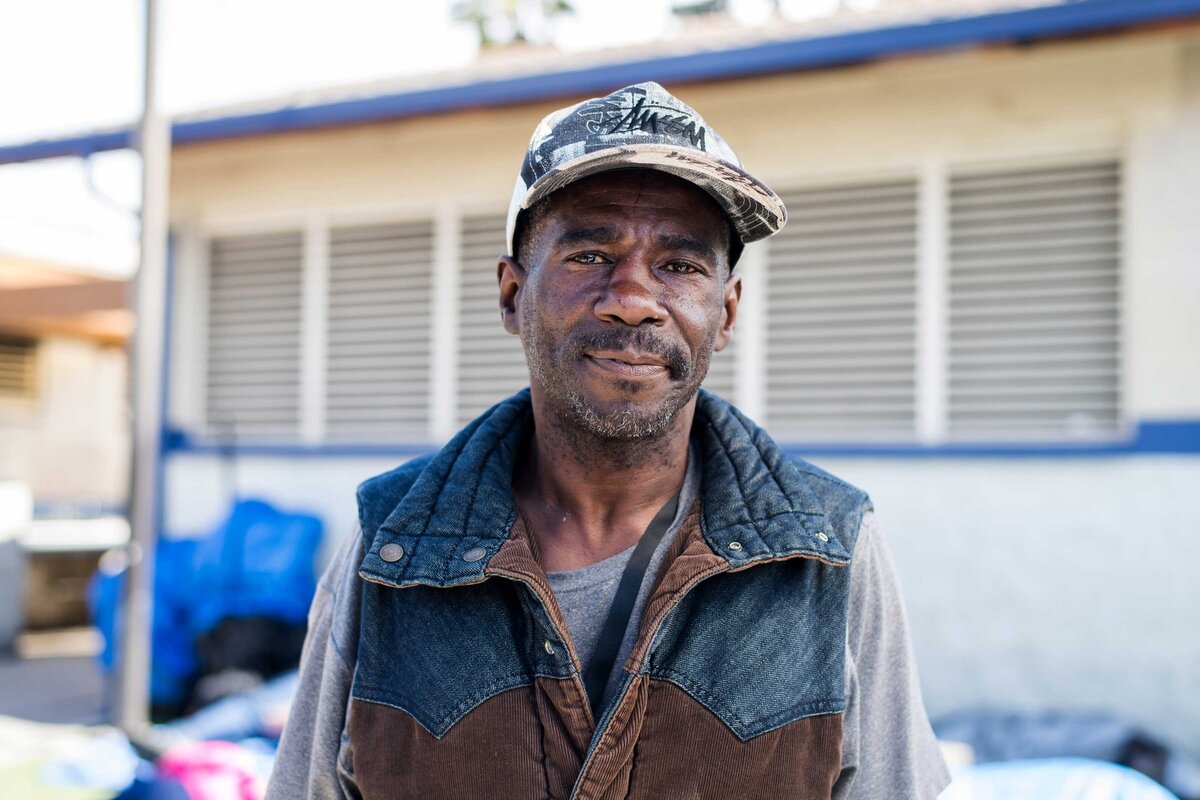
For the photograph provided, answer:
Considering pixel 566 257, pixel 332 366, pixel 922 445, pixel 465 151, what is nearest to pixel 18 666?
pixel 332 366

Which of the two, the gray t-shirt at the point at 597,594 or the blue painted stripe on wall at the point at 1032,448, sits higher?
the blue painted stripe on wall at the point at 1032,448

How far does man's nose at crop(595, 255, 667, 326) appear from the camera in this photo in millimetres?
1687

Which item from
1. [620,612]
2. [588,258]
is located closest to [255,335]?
[588,258]

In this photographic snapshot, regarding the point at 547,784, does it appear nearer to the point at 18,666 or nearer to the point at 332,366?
the point at 332,366

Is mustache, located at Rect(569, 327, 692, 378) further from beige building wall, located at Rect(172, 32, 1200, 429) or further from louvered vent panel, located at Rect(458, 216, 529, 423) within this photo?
louvered vent panel, located at Rect(458, 216, 529, 423)

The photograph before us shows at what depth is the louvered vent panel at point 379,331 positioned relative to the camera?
23.4 ft

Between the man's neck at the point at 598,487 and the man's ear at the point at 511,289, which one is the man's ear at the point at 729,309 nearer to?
the man's neck at the point at 598,487

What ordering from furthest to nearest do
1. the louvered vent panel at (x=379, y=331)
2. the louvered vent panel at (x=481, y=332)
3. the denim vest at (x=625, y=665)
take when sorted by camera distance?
the louvered vent panel at (x=379, y=331) < the louvered vent panel at (x=481, y=332) < the denim vest at (x=625, y=665)

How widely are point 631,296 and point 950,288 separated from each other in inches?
172

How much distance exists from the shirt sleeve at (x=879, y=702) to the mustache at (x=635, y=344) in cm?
42

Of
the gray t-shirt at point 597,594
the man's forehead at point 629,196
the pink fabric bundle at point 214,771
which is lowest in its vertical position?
the pink fabric bundle at point 214,771

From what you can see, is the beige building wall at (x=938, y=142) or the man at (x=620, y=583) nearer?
the man at (x=620, y=583)

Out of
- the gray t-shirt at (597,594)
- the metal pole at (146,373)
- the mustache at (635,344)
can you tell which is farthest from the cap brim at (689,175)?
the metal pole at (146,373)

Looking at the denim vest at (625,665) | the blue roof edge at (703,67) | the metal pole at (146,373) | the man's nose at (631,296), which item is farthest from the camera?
the metal pole at (146,373)
